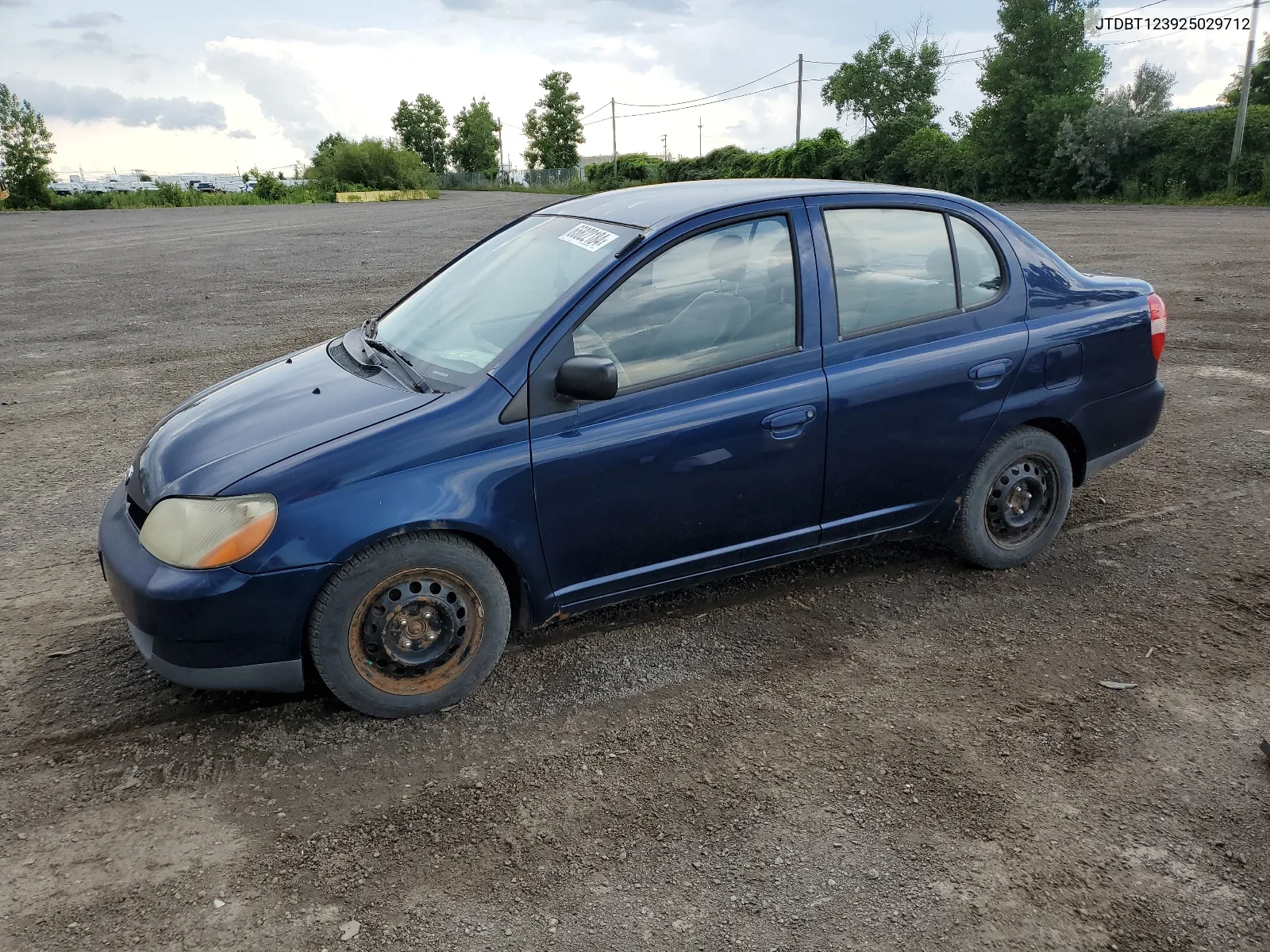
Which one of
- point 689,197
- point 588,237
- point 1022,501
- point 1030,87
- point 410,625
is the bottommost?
point 1022,501

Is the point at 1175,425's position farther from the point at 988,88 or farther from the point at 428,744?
the point at 988,88

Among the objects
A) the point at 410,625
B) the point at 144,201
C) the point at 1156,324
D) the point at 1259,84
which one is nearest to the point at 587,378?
the point at 410,625

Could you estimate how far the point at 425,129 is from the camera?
380 ft

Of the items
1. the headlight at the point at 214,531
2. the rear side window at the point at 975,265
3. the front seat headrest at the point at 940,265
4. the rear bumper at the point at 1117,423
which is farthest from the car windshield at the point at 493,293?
the rear bumper at the point at 1117,423

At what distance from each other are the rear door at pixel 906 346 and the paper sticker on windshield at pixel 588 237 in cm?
83

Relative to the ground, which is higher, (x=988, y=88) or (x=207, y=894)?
(x=988, y=88)

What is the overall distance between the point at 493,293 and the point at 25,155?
7700cm

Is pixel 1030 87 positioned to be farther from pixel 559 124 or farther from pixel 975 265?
pixel 559 124

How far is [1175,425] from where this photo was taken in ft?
21.9

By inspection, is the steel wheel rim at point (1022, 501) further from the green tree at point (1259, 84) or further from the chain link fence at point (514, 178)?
the chain link fence at point (514, 178)

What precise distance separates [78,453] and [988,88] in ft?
138

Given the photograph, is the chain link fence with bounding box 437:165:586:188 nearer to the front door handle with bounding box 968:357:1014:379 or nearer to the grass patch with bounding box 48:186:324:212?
the grass patch with bounding box 48:186:324:212

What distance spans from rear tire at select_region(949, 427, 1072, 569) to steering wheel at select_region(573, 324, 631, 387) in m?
1.68

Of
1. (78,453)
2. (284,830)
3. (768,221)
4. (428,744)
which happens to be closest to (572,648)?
(428,744)
